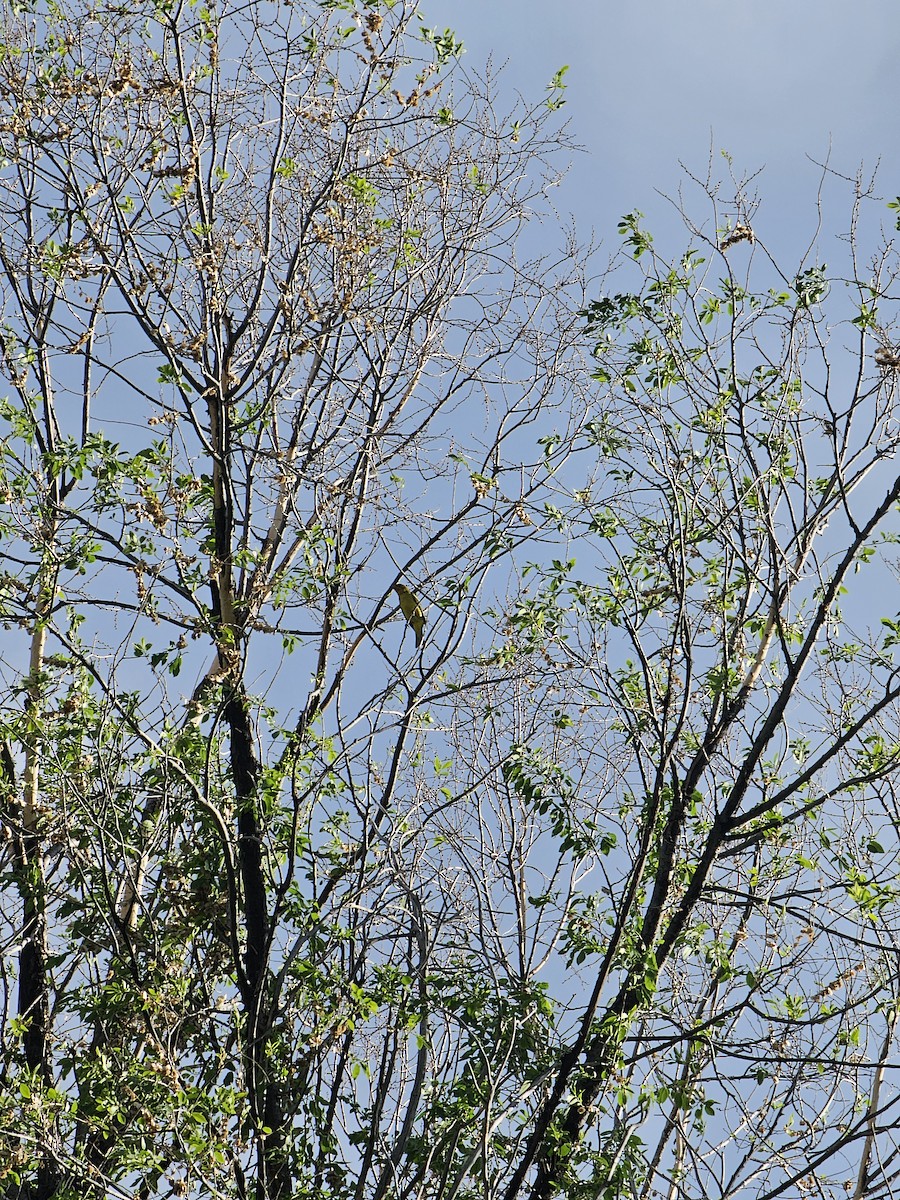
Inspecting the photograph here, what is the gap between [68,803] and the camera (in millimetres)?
7641

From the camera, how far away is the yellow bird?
321 inches

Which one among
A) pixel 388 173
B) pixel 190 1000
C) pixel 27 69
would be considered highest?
pixel 27 69

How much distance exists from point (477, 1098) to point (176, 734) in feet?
9.03

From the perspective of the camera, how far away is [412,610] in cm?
823

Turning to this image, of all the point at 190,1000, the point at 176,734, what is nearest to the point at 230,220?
the point at 176,734

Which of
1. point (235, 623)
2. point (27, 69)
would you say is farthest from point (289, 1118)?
point (27, 69)

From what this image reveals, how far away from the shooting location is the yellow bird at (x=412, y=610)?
8156 mm

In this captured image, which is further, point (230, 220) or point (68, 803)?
point (230, 220)

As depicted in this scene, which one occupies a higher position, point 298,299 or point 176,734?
point 298,299

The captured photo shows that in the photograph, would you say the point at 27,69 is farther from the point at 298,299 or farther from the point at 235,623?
the point at 235,623

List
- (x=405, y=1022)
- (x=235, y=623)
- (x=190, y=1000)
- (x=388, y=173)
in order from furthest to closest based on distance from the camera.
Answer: (x=388, y=173) → (x=235, y=623) → (x=190, y=1000) → (x=405, y=1022)

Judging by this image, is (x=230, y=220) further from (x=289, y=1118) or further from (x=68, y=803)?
(x=289, y=1118)

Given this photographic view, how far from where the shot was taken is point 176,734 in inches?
303

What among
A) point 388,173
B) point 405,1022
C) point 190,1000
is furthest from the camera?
point 388,173
